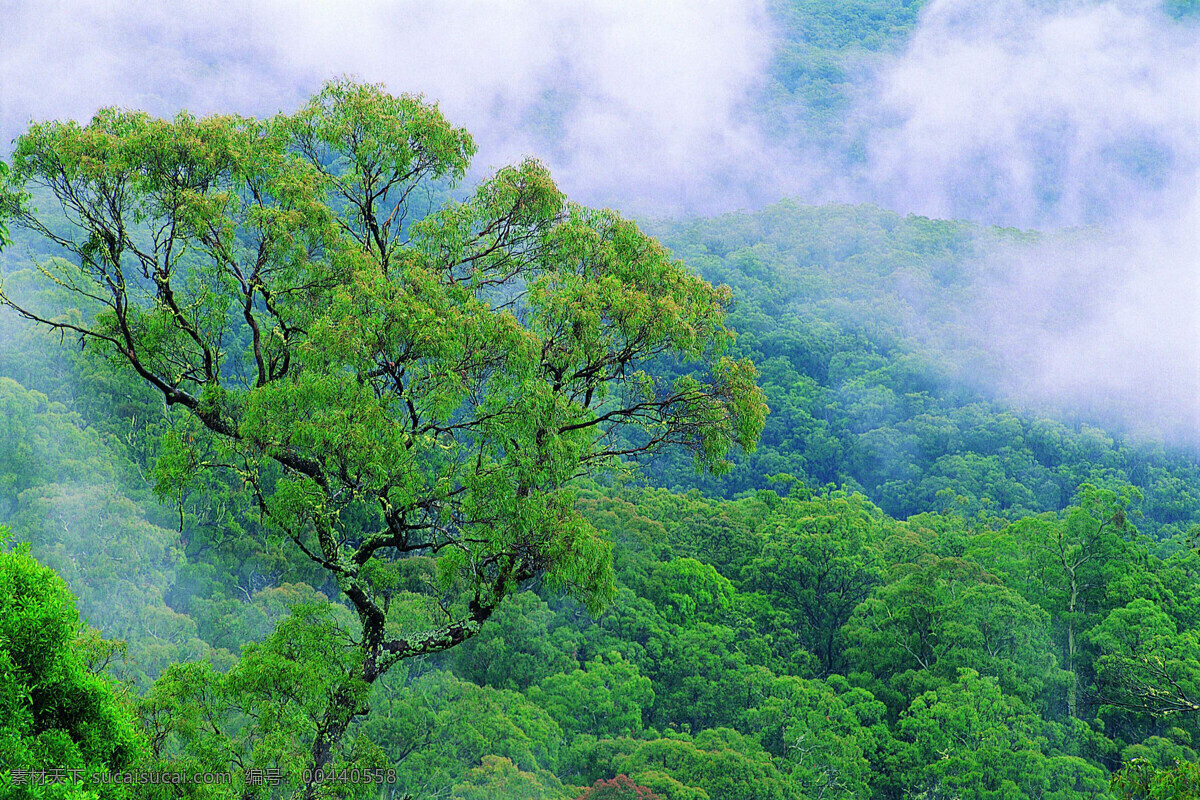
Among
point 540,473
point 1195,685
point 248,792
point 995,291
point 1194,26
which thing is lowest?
point 248,792

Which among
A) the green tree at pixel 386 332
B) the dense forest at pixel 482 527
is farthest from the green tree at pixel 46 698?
the green tree at pixel 386 332

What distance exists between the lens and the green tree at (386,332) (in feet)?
22.3

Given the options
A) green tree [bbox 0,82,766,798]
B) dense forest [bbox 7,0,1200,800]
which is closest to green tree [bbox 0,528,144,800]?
dense forest [bbox 7,0,1200,800]

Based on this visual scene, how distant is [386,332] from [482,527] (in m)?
1.52

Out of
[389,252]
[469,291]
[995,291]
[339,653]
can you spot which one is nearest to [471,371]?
[469,291]

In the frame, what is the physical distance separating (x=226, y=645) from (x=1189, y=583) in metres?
27.5

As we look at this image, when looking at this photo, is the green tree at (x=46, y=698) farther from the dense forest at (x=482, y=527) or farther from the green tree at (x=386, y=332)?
the green tree at (x=386, y=332)

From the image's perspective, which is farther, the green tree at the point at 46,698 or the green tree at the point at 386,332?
the green tree at the point at 386,332

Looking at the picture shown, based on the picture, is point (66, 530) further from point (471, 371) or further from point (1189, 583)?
point (1189, 583)

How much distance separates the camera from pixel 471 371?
7031 mm

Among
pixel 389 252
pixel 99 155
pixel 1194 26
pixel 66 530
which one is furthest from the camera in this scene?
pixel 1194 26

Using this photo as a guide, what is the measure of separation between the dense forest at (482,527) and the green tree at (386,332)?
3cm

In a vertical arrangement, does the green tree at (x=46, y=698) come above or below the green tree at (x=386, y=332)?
below

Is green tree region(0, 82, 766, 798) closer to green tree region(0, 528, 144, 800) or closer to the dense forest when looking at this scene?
the dense forest
